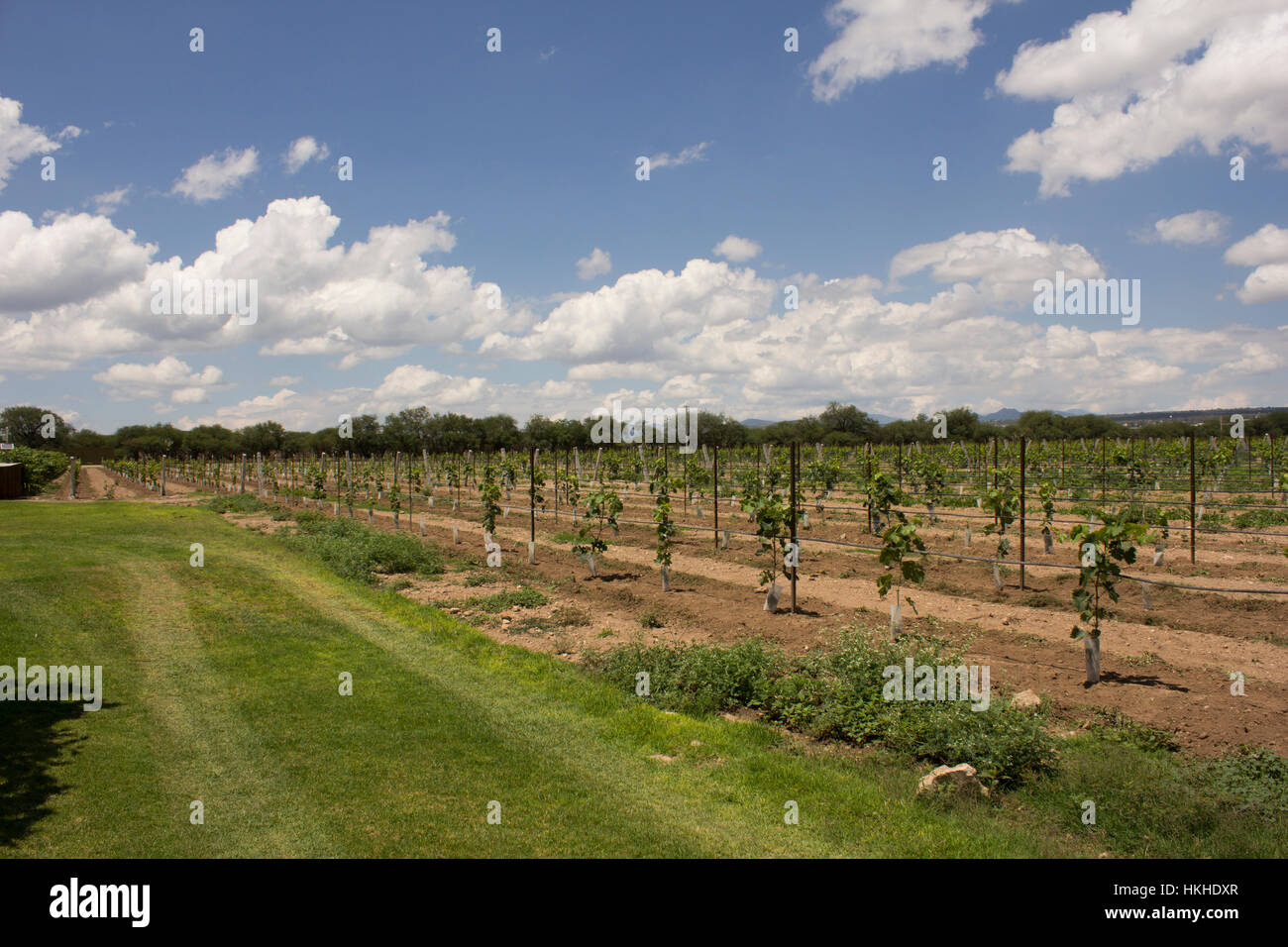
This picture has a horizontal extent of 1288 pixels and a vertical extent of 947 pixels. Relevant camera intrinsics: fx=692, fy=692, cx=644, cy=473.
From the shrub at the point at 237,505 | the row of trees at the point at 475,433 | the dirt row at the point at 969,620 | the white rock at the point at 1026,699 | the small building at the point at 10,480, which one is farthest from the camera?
the row of trees at the point at 475,433

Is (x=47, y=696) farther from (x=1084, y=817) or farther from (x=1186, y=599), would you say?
(x=1186, y=599)

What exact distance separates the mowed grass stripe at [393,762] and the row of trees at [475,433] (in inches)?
2371

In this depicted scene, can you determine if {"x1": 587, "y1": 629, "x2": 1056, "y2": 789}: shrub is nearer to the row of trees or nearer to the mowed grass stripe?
the mowed grass stripe

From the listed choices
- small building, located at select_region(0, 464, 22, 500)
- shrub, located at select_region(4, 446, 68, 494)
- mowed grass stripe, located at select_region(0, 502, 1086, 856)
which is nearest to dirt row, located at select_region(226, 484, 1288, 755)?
mowed grass stripe, located at select_region(0, 502, 1086, 856)

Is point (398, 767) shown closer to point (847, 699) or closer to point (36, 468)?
point (847, 699)

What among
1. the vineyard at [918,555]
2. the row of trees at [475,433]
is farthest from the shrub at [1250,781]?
the row of trees at [475,433]

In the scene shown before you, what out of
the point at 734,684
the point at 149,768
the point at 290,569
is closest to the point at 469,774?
the point at 149,768

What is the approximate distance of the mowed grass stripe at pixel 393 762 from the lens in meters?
4.80

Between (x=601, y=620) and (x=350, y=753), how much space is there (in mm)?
5662

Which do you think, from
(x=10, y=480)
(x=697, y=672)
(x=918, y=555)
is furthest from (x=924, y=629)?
(x=10, y=480)

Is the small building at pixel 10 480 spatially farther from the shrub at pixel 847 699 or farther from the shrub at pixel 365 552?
the shrub at pixel 847 699

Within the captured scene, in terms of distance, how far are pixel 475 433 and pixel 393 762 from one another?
9052 centimetres

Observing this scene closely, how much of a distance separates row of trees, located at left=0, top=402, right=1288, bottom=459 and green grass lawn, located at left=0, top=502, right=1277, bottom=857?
198ft

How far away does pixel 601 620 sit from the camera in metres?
11.5
